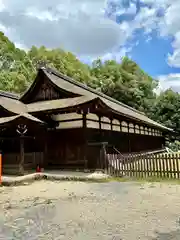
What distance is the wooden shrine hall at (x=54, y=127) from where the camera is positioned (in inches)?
514

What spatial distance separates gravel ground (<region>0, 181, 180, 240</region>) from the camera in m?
4.63

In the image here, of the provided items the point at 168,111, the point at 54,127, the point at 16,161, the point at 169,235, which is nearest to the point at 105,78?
the point at 168,111

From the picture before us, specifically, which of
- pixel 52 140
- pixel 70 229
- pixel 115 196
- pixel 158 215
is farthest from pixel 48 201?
pixel 52 140

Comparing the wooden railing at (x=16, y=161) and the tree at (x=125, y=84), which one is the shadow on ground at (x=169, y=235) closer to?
the wooden railing at (x=16, y=161)

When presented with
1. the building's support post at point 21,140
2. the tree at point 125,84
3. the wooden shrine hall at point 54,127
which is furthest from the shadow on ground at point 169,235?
the tree at point 125,84

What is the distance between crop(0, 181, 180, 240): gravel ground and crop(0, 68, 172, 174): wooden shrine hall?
416cm

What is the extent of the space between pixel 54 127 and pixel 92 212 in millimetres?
9121

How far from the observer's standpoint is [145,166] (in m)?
11.2

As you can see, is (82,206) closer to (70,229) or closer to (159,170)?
(70,229)

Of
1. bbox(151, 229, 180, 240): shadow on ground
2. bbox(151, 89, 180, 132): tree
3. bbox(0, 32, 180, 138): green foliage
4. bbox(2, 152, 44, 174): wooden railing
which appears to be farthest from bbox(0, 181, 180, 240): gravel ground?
bbox(0, 32, 180, 138): green foliage

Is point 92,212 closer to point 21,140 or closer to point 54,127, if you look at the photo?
point 21,140

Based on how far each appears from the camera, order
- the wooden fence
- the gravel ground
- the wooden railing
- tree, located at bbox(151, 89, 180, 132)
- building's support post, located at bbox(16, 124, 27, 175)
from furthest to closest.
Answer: tree, located at bbox(151, 89, 180, 132)
the wooden railing
building's support post, located at bbox(16, 124, 27, 175)
the wooden fence
the gravel ground

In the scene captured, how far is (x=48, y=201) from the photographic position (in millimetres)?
7297

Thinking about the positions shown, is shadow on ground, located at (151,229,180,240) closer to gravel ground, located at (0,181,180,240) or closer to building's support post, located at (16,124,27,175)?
gravel ground, located at (0,181,180,240)
